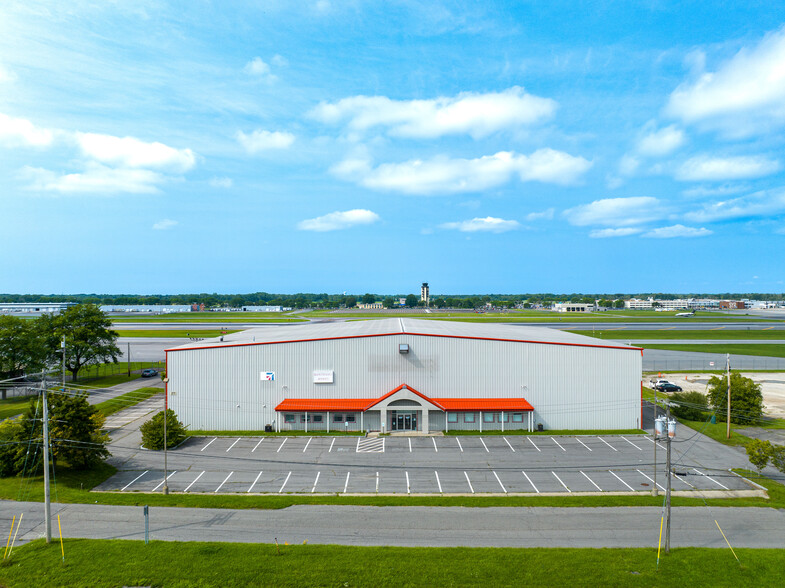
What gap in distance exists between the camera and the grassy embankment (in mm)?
18906

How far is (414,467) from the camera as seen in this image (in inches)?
1308

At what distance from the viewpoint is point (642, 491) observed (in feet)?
94.1

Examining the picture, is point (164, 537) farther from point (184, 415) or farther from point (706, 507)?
point (706, 507)

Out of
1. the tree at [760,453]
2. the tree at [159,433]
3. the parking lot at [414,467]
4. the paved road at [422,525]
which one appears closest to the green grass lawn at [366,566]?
the paved road at [422,525]

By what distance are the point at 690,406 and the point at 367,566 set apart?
43.4m

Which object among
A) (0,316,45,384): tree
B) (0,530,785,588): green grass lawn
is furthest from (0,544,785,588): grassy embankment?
(0,316,45,384): tree

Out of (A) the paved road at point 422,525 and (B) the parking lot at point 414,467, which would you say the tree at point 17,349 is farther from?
(A) the paved road at point 422,525

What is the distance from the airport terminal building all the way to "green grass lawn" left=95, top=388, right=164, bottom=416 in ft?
39.3

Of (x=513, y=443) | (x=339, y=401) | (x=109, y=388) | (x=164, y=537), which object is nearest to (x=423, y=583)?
(x=164, y=537)

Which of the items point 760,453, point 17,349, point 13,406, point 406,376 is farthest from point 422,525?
point 17,349

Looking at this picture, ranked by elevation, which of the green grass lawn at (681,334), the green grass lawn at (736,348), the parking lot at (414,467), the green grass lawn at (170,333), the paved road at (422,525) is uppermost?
the green grass lawn at (170,333)

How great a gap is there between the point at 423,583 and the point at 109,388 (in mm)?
56879

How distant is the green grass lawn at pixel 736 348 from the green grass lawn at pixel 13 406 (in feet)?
341

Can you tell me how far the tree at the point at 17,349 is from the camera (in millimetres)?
55719
